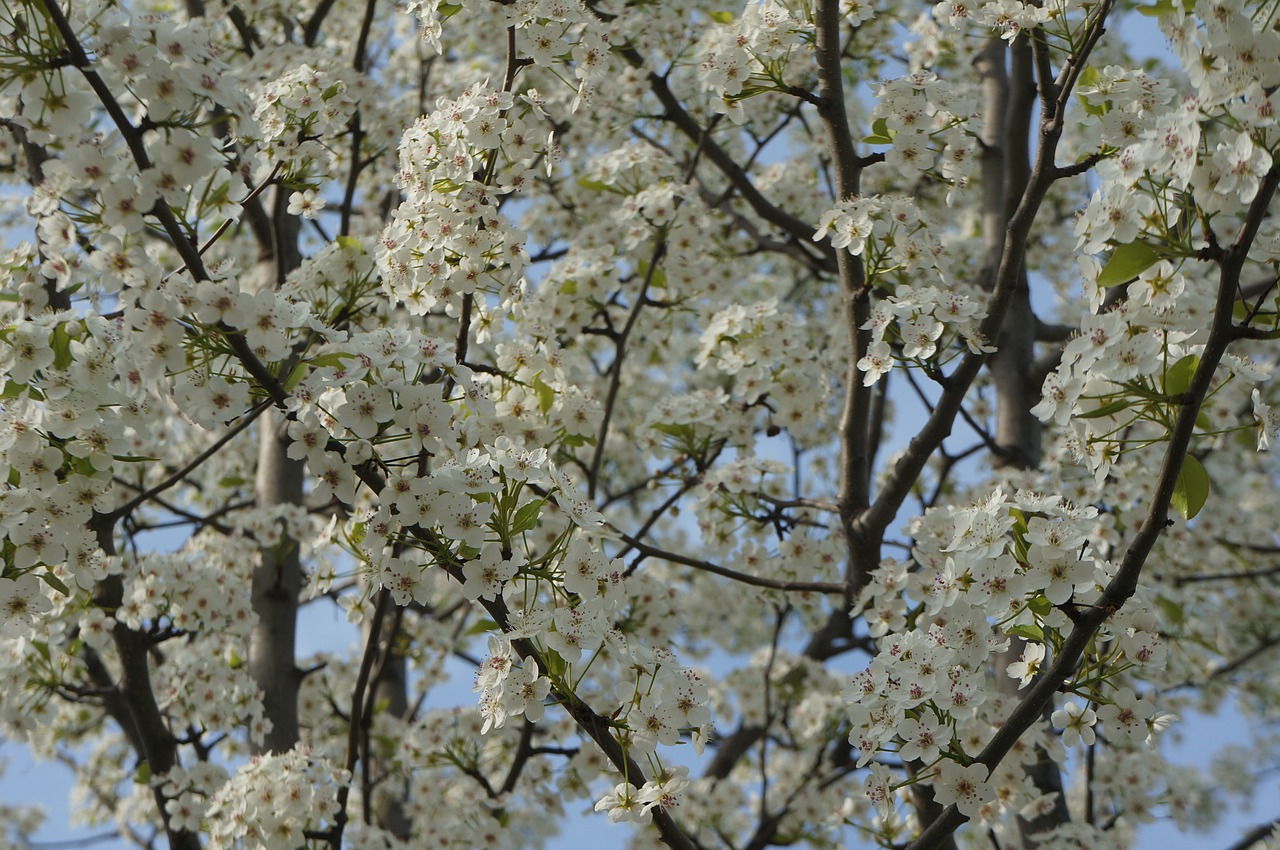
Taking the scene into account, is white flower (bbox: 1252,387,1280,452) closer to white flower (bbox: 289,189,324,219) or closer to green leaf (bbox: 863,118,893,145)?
green leaf (bbox: 863,118,893,145)

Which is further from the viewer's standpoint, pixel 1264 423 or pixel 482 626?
pixel 482 626

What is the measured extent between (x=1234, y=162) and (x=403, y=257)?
1991 mm

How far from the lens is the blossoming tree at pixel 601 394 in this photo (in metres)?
2.24

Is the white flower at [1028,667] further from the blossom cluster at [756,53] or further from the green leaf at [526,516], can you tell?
the blossom cluster at [756,53]

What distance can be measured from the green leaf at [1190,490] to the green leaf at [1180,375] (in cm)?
20

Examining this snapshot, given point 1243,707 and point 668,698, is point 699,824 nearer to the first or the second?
point 668,698

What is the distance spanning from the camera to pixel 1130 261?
2098mm

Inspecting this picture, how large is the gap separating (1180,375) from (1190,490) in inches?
11.4

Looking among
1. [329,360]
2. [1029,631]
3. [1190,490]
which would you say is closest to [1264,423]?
[1190,490]

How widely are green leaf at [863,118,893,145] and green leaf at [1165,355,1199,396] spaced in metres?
1.45

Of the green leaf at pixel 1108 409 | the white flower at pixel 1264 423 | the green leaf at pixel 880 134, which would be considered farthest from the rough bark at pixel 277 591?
the white flower at pixel 1264 423

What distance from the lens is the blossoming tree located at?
224 centimetres

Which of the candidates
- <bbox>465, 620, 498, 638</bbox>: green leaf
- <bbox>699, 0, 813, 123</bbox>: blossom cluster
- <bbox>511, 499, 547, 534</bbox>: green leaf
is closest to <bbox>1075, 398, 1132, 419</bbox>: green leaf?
<bbox>511, 499, 547, 534</bbox>: green leaf

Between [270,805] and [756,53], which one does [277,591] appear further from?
[756,53]
